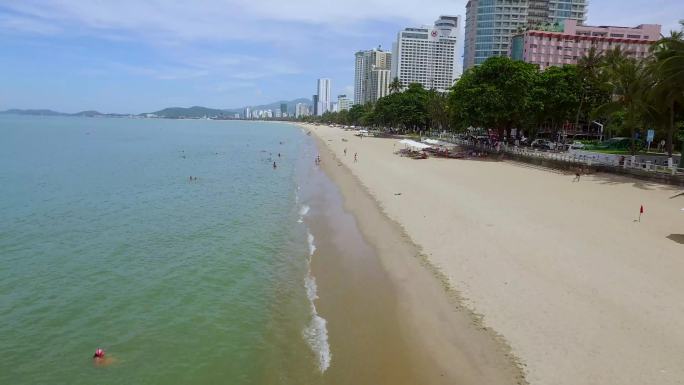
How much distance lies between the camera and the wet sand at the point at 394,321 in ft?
33.4

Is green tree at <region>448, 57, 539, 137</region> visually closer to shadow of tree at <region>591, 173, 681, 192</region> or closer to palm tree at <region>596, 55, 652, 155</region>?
palm tree at <region>596, 55, 652, 155</region>

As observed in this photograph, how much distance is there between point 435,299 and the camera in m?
13.9

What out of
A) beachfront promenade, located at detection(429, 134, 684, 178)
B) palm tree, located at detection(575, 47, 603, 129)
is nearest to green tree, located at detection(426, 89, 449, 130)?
palm tree, located at detection(575, 47, 603, 129)

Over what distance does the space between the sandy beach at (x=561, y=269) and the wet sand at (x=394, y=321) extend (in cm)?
18

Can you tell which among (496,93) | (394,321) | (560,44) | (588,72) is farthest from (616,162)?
(560,44)

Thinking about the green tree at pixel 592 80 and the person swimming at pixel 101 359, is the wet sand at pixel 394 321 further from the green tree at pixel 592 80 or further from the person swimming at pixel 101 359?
the green tree at pixel 592 80

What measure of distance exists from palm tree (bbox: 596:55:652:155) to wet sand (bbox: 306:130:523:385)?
95.7ft

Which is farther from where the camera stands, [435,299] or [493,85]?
[493,85]

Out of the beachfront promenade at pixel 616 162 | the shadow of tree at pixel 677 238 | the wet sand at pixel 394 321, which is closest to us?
the wet sand at pixel 394 321

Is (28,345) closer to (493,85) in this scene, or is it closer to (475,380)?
(475,380)

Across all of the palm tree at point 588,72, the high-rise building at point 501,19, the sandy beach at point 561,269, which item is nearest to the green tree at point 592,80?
the palm tree at point 588,72

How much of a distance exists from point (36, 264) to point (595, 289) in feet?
60.8

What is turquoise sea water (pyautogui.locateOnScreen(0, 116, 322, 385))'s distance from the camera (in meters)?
10.8

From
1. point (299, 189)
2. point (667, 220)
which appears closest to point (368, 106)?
point (299, 189)
